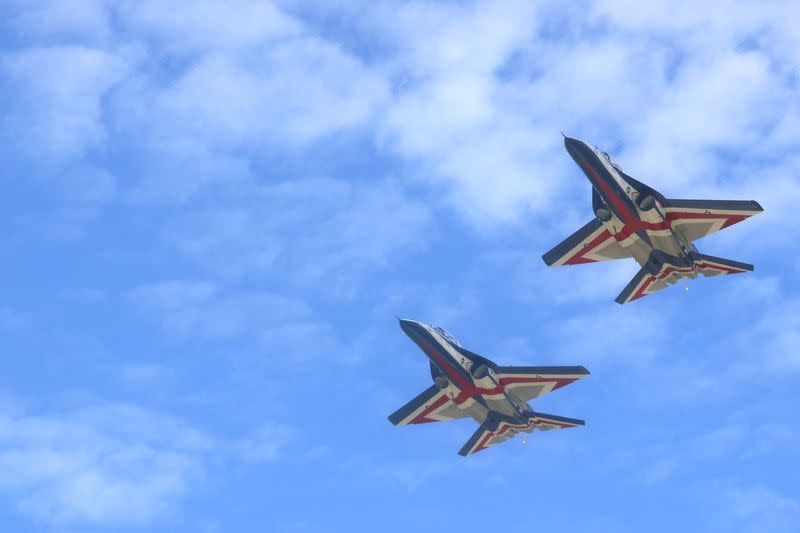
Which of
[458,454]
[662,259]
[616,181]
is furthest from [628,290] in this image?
[458,454]

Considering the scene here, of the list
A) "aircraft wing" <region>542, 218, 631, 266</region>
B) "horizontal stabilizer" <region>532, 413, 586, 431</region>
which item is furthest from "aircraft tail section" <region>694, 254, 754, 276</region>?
"horizontal stabilizer" <region>532, 413, 586, 431</region>

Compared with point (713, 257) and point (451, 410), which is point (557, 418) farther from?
point (713, 257)

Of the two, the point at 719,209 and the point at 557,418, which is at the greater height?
the point at 719,209

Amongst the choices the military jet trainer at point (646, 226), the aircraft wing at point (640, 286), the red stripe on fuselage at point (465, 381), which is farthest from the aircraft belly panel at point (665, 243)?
the red stripe on fuselage at point (465, 381)

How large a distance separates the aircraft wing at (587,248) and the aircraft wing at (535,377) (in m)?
8.24

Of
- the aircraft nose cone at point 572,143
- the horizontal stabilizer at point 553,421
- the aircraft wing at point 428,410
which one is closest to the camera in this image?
the aircraft nose cone at point 572,143

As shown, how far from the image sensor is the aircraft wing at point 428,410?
116 meters

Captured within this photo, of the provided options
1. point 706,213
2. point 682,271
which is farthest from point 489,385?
point 706,213

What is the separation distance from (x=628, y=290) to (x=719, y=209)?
10.6 meters

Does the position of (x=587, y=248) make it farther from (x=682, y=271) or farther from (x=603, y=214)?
(x=682, y=271)

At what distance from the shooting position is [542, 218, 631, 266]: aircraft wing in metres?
110

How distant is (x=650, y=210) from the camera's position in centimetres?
10481

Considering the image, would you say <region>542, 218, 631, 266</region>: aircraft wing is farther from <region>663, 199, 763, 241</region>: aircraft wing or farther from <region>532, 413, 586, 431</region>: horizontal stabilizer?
<region>532, 413, 586, 431</region>: horizontal stabilizer

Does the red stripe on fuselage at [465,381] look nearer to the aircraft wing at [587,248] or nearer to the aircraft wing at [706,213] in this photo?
the aircraft wing at [587,248]
